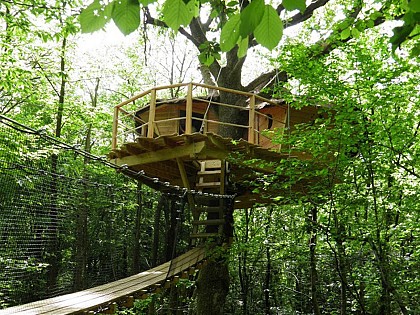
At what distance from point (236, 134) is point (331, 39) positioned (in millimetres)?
3170

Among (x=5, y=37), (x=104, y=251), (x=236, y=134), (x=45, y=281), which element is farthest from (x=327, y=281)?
(x=5, y=37)

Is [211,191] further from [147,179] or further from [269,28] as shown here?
[269,28]

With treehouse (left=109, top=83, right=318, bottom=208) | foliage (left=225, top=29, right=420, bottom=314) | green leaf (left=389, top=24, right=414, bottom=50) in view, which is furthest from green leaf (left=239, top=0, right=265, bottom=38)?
treehouse (left=109, top=83, right=318, bottom=208)

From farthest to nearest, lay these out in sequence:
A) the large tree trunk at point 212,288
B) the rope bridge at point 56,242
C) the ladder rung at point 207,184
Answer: the ladder rung at point 207,184 < the large tree trunk at point 212,288 < the rope bridge at point 56,242

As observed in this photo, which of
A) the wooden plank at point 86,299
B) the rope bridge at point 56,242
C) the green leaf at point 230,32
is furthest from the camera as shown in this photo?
the rope bridge at point 56,242

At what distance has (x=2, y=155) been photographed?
486 centimetres

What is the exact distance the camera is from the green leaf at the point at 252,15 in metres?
0.65

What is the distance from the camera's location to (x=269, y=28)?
70cm

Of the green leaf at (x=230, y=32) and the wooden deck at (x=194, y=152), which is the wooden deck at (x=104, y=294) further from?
the green leaf at (x=230, y=32)

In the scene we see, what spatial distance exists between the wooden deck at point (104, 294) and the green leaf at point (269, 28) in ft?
8.87

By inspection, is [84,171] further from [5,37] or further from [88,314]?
[88,314]

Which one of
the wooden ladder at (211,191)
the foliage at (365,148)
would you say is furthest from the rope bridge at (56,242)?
the foliage at (365,148)

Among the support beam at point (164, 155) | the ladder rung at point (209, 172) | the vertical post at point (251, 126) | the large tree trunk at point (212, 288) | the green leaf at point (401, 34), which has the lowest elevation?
the large tree trunk at point (212, 288)

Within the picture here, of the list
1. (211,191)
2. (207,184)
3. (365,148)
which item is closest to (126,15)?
(365,148)
